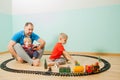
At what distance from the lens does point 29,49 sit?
220 centimetres

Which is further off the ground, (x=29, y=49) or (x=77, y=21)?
(x=77, y=21)

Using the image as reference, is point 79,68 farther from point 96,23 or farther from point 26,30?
point 96,23

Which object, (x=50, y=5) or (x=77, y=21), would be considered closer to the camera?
(x=77, y=21)

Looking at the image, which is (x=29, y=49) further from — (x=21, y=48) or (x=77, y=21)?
(x=77, y=21)

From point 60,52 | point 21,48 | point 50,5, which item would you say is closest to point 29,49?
point 21,48

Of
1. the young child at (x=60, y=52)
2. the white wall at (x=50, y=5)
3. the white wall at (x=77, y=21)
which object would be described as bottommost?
the young child at (x=60, y=52)

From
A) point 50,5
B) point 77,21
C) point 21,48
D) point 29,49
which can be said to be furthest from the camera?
point 50,5

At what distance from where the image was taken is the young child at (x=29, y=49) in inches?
85.8

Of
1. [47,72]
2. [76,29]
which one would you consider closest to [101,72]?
[47,72]

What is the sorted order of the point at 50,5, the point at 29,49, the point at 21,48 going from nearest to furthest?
the point at 21,48
the point at 29,49
the point at 50,5

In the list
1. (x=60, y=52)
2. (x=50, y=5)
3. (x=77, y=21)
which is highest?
(x=50, y=5)

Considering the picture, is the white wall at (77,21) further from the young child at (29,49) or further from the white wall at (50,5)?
the young child at (29,49)

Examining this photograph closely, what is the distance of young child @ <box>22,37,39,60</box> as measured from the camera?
218 cm

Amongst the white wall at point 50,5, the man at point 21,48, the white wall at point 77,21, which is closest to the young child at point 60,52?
the man at point 21,48
